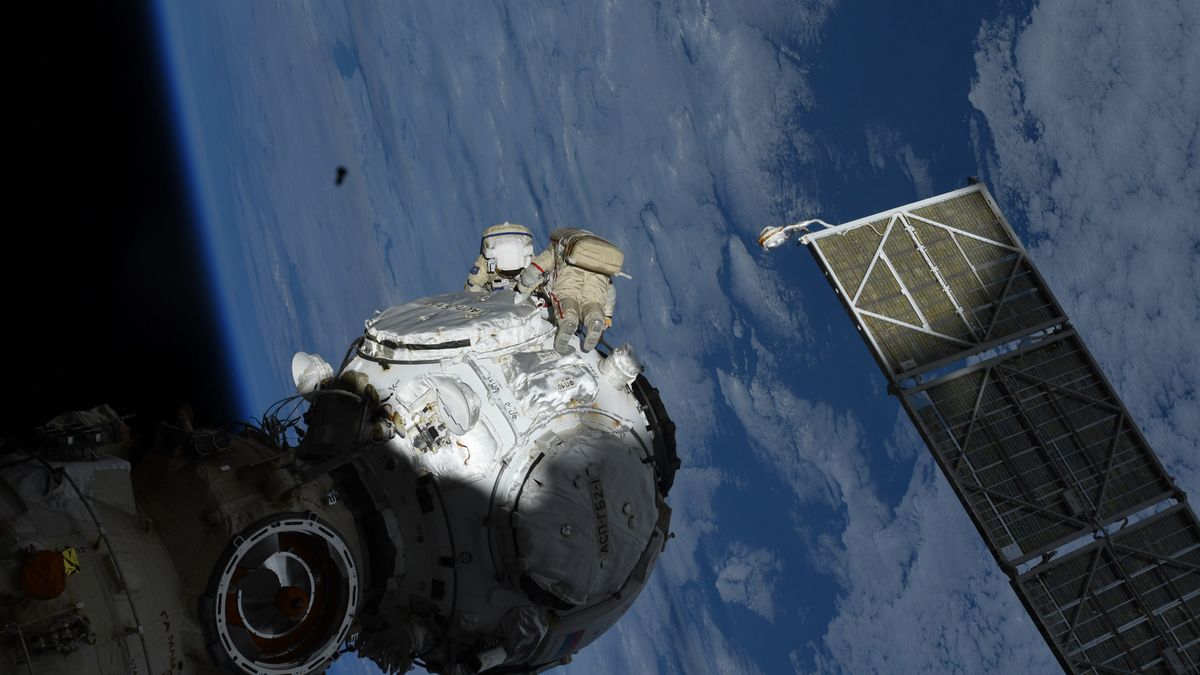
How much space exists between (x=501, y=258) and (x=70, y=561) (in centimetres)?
505

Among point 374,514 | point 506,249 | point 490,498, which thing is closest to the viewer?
point 374,514

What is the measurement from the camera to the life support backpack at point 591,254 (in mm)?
7703

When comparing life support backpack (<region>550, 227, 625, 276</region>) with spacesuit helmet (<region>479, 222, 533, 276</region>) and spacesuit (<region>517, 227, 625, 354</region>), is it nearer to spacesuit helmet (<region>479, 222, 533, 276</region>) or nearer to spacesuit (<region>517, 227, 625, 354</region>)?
spacesuit (<region>517, 227, 625, 354</region>)

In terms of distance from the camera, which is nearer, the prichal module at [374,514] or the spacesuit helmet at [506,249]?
the prichal module at [374,514]

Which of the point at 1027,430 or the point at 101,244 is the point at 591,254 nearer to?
the point at 1027,430

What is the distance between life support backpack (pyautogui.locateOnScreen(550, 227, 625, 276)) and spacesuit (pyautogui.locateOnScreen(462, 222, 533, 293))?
70 centimetres

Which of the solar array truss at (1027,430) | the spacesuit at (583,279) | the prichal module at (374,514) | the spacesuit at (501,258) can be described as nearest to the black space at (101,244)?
the spacesuit at (501,258)

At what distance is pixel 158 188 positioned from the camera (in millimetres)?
30922

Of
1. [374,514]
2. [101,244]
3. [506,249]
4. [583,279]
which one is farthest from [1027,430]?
[101,244]

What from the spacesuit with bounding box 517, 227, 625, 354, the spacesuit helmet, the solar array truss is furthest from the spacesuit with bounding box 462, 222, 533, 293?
the solar array truss

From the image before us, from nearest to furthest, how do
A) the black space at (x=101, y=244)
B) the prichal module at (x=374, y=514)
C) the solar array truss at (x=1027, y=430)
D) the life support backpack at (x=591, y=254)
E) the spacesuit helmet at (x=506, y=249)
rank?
the prichal module at (x=374, y=514)
the life support backpack at (x=591, y=254)
the spacesuit helmet at (x=506, y=249)
the solar array truss at (x=1027, y=430)
the black space at (x=101, y=244)

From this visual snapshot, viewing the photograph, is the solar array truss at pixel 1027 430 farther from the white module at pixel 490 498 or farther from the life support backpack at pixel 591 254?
the white module at pixel 490 498

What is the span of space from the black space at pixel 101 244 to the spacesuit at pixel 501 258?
372 inches

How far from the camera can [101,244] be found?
24500 mm
